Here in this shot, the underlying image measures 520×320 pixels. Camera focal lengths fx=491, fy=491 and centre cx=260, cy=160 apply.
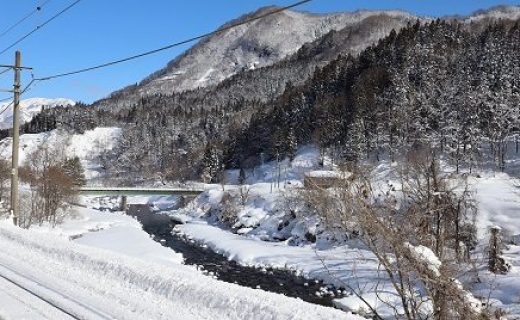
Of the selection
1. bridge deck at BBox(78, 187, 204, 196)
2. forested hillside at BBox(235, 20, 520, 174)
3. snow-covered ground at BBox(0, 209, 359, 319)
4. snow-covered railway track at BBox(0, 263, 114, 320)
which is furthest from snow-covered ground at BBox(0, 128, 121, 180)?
snow-covered railway track at BBox(0, 263, 114, 320)

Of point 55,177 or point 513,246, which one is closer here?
point 513,246

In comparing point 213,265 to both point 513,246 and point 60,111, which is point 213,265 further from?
point 60,111

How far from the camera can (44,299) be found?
408 inches

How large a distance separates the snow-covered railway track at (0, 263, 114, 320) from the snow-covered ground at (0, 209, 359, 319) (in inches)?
0.7

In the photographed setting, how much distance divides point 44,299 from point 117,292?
149 centimetres

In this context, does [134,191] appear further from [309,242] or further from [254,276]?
[254,276]

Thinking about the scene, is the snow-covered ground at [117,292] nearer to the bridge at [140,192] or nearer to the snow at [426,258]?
the snow at [426,258]

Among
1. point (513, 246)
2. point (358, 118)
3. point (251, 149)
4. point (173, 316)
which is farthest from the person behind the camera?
point (251, 149)

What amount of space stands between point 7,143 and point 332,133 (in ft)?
412

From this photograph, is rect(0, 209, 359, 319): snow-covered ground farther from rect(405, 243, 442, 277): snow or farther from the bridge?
the bridge

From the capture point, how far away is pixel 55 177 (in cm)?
5116

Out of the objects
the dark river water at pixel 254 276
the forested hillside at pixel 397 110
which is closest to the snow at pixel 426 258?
the dark river water at pixel 254 276

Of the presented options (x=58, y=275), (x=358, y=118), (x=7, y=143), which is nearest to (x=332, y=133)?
(x=358, y=118)

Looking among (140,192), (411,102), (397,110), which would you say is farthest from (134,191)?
(411,102)
